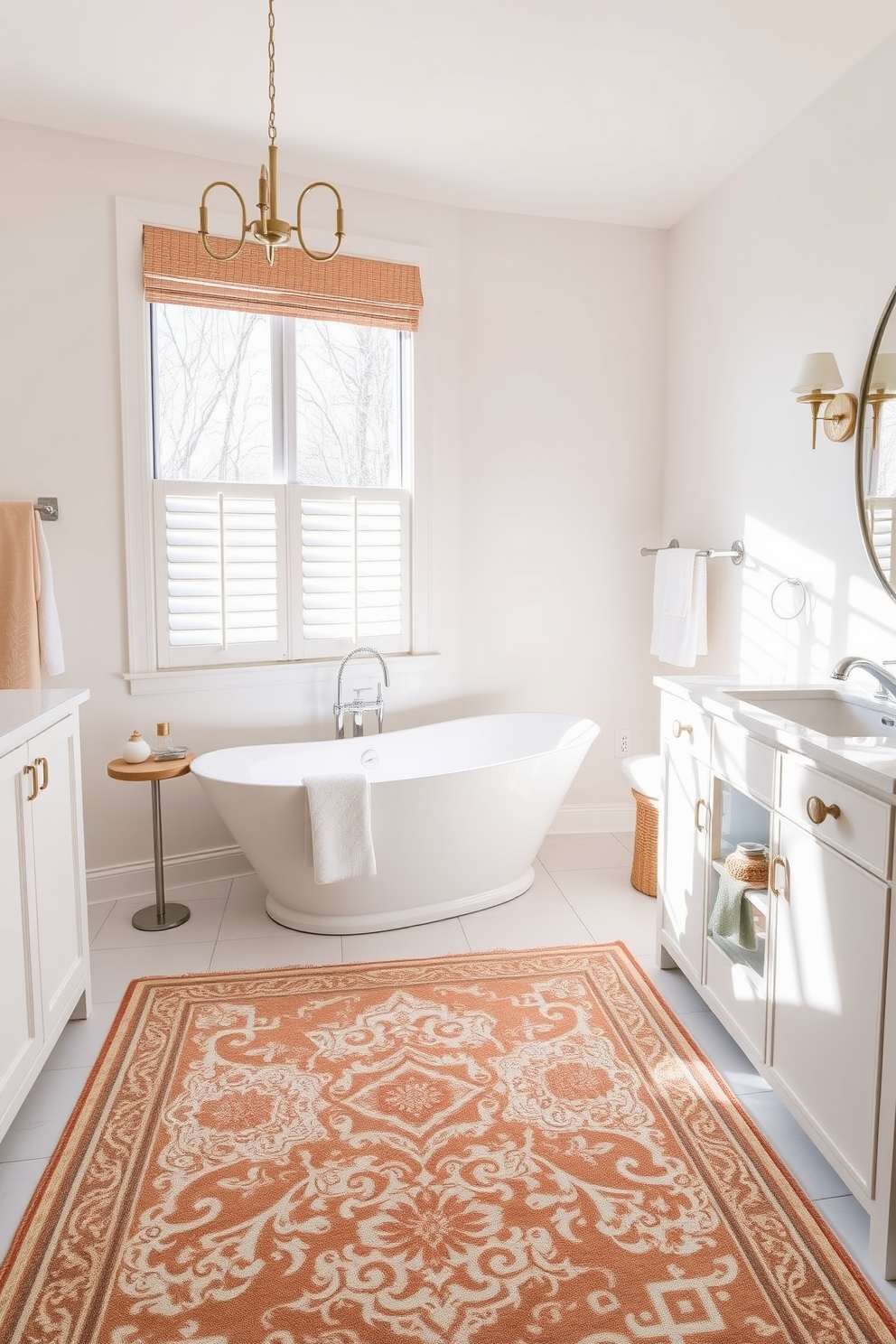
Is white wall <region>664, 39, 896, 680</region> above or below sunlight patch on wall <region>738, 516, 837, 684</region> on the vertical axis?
above

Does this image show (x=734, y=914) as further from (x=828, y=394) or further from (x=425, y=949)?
(x=828, y=394)

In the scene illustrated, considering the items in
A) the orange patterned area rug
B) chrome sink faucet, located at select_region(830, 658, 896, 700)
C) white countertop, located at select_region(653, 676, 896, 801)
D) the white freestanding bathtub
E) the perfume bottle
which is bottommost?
the orange patterned area rug

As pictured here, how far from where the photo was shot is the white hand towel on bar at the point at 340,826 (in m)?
2.71

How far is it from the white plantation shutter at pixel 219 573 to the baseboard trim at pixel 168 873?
2.53 ft

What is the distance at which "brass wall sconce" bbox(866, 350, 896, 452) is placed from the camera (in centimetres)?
239

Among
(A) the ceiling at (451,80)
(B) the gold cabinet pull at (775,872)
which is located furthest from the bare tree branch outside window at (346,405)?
(B) the gold cabinet pull at (775,872)

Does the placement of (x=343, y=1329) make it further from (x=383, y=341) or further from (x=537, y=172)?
(x=537, y=172)

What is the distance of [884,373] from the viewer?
2412 millimetres

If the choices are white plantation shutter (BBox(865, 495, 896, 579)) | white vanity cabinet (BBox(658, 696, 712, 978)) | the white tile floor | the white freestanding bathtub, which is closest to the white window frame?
the white freestanding bathtub

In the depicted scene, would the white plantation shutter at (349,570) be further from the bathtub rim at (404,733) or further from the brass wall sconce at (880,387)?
the brass wall sconce at (880,387)

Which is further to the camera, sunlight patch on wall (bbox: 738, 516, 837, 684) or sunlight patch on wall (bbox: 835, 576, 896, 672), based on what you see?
sunlight patch on wall (bbox: 738, 516, 837, 684)

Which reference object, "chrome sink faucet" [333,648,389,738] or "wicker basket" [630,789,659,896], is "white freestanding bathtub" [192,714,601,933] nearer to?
"chrome sink faucet" [333,648,389,738]

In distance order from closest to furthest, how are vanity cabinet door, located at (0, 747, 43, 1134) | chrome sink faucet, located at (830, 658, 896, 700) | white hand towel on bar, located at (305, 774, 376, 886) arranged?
1. vanity cabinet door, located at (0, 747, 43, 1134)
2. chrome sink faucet, located at (830, 658, 896, 700)
3. white hand towel on bar, located at (305, 774, 376, 886)

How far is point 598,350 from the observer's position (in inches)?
152
